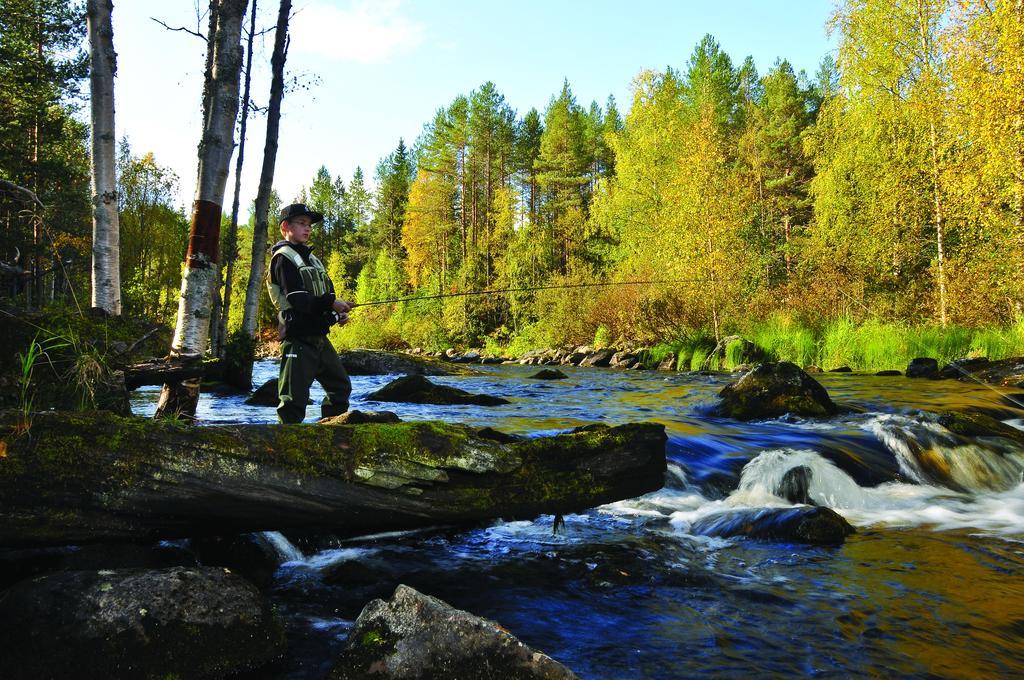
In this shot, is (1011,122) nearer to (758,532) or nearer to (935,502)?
(935,502)

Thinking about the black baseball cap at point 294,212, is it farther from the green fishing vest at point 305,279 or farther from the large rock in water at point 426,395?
the large rock in water at point 426,395

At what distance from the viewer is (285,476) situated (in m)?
3.16

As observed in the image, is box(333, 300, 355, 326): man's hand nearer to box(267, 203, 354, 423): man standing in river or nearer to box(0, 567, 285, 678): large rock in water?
box(267, 203, 354, 423): man standing in river

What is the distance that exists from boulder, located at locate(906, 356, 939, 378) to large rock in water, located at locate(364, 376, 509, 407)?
10373 mm

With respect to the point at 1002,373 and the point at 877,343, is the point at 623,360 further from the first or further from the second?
the point at 1002,373

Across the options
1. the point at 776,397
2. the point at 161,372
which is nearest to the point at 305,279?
the point at 161,372

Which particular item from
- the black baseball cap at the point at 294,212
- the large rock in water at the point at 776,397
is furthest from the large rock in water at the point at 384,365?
the black baseball cap at the point at 294,212

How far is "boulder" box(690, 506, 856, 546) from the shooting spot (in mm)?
4609

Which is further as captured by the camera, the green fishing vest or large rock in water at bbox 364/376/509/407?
large rock in water at bbox 364/376/509/407

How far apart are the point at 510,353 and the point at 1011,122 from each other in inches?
948

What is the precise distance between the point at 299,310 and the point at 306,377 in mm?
580

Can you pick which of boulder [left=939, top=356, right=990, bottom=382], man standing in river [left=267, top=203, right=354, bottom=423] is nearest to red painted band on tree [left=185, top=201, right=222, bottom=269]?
man standing in river [left=267, top=203, right=354, bottom=423]

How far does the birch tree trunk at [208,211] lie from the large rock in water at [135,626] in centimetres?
343

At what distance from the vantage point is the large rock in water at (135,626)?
229cm
